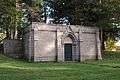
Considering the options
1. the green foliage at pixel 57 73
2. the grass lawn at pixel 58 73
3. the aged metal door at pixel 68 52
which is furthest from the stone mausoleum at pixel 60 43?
the green foliage at pixel 57 73

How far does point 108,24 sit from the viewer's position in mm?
43062

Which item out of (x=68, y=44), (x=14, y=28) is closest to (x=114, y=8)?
(x=68, y=44)

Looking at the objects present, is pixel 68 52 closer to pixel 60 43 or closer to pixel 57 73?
pixel 60 43

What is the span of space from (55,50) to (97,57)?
658cm

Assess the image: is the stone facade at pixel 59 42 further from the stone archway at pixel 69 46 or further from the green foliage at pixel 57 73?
the green foliage at pixel 57 73

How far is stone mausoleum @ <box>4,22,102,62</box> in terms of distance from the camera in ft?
127

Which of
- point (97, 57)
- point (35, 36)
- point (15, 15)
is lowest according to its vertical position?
point (97, 57)

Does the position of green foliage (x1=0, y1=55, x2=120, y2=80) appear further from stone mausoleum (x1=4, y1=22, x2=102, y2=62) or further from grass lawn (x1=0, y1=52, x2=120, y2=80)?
stone mausoleum (x1=4, y1=22, x2=102, y2=62)

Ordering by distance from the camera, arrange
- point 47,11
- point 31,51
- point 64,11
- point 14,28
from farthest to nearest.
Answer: point 47,11
point 64,11
point 14,28
point 31,51

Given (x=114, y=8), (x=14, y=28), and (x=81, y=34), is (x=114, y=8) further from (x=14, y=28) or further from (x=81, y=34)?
(x=14, y=28)

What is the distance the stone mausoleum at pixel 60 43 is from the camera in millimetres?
38750

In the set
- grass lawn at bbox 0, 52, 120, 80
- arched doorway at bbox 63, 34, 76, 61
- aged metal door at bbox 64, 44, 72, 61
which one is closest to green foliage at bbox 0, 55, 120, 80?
grass lawn at bbox 0, 52, 120, 80

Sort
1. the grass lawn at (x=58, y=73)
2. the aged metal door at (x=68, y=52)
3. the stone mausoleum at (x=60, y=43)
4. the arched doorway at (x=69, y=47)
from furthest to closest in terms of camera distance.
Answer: the arched doorway at (x=69, y=47) → the aged metal door at (x=68, y=52) → the stone mausoleum at (x=60, y=43) → the grass lawn at (x=58, y=73)

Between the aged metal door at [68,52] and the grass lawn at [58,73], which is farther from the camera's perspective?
the aged metal door at [68,52]
